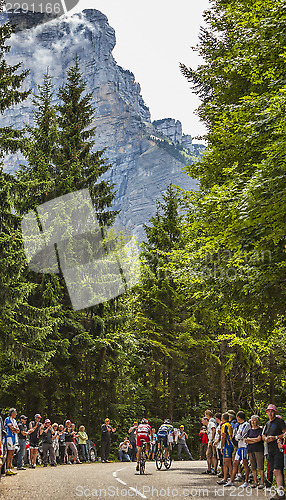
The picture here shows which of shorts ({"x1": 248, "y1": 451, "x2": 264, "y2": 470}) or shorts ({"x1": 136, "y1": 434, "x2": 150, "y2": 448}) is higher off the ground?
shorts ({"x1": 136, "y1": 434, "x2": 150, "y2": 448})

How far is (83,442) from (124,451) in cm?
451

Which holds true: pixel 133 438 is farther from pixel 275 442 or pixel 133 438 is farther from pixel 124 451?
pixel 275 442

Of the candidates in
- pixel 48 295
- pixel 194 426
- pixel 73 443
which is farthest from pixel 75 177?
pixel 194 426

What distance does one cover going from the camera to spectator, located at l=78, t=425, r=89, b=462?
71.4 ft

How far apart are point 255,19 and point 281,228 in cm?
562

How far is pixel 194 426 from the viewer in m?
32.8

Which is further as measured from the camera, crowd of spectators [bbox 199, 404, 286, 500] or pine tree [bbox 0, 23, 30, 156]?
pine tree [bbox 0, 23, 30, 156]

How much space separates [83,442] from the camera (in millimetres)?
22094

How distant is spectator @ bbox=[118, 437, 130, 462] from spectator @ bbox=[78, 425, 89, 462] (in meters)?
3.07

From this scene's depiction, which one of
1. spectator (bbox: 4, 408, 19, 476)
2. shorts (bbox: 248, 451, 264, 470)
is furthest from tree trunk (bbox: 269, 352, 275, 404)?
spectator (bbox: 4, 408, 19, 476)

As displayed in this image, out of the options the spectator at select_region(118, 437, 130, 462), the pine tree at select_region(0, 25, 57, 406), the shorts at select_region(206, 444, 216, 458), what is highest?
the pine tree at select_region(0, 25, 57, 406)

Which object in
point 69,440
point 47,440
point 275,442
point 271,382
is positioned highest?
point 271,382

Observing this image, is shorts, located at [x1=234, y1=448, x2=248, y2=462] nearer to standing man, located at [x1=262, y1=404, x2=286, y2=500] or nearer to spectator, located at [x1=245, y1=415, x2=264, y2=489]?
spectator, located at [x1=245, y1=415, x2=264, y2=489]

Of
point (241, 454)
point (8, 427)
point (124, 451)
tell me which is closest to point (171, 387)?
point (124, 451)
